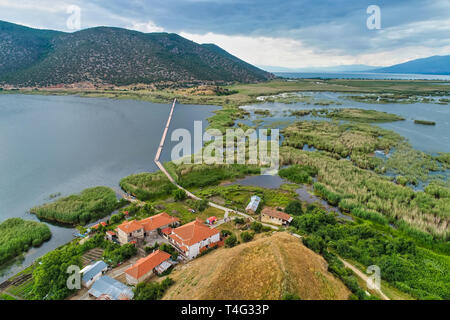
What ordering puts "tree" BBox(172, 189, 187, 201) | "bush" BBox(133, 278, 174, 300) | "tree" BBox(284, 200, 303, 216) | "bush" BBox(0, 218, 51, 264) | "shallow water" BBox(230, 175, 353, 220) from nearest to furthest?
"bush" BBox(133, 278, 174, 300)
"bush" BBox(0, 218, 51, 264)
"tree" BBox(284, 200, 303, 216)
"shallow water" BBox(230, 175, 353, 220)
"tree" BBox(172, 189, 187, 201)

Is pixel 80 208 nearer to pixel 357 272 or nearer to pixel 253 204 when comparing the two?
pixel 253 204

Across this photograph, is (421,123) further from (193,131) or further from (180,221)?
(180,221)

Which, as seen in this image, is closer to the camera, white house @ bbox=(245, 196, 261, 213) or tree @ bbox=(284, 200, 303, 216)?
tree @ bbox=(284, 200, 303, 216)

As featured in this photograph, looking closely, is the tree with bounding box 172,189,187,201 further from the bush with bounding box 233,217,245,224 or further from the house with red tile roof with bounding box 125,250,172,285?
the house with red tile roof with bounding box 125,250,172,285

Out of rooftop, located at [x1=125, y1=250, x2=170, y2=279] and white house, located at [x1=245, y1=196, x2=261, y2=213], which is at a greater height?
white house, located at [x1=245, y1=196, x2=261, y2=213]

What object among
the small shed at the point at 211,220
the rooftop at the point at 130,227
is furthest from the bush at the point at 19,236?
the small shed at the point at 211,220

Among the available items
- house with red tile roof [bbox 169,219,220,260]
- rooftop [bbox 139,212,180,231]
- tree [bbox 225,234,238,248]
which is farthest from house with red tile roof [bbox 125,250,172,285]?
tree [bbox 225,234,238,248]
